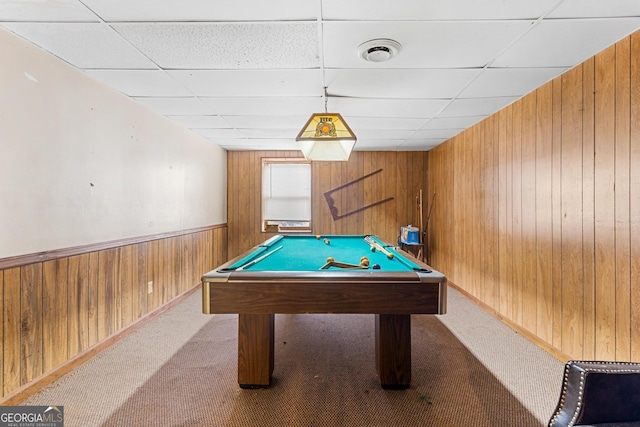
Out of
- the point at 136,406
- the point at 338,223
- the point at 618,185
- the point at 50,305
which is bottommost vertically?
the point at 136,406

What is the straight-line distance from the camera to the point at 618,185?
189cm

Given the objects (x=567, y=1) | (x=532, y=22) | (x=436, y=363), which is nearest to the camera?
(x=567, y=1)

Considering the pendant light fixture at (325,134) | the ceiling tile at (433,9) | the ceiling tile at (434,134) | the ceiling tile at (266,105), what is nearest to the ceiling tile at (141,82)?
the ceiling tile at (266,105)

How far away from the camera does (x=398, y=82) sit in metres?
2.47

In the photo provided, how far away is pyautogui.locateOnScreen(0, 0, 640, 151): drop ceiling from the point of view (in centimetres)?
157

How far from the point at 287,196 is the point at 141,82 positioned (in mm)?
3249

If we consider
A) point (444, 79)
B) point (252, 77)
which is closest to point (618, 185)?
point (444, 79)

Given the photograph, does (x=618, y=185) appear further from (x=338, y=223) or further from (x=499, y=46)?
(x=338, y=223)

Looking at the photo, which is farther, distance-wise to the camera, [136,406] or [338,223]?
[338,223]

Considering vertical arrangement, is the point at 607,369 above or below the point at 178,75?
below

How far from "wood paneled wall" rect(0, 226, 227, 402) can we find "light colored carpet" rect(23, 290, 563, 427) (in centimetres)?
18

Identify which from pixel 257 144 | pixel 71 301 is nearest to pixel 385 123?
pixel 257 144

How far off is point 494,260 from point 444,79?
2.09m

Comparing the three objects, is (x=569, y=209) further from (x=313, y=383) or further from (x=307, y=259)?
(x=313, y=383)
